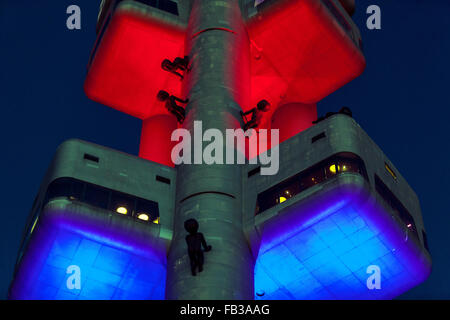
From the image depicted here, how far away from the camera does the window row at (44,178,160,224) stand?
41281 millimetres

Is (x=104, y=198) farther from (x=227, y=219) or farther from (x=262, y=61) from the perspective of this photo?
(x=262, y=61)

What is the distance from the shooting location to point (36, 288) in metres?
42.3

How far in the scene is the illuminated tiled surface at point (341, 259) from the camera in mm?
39594

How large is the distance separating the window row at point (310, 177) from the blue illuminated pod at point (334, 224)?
0.06m

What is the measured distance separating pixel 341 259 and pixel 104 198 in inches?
527

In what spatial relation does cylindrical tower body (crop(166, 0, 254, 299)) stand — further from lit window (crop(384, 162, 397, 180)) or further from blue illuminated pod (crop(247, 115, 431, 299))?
lit window (crop(384, 162, 397, 180))

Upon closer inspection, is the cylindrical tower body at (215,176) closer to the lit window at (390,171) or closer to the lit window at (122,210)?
the lit window at (122,210)

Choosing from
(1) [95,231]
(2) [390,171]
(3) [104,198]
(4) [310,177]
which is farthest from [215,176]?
(2) [390,171]

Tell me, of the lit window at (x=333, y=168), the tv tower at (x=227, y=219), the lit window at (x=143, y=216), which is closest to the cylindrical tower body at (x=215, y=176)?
the tv tower at (x=227, y=219)

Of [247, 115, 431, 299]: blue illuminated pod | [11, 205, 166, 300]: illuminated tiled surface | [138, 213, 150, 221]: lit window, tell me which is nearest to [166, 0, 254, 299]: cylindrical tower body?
[247, 115, 431, 299]: blue illuminated pod

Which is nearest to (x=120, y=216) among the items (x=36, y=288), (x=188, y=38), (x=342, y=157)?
(x=36, y=288)

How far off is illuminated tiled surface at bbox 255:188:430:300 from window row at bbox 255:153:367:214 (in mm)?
1935

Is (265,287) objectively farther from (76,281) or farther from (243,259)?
(76,281)

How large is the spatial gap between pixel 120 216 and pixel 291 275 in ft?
32.9
